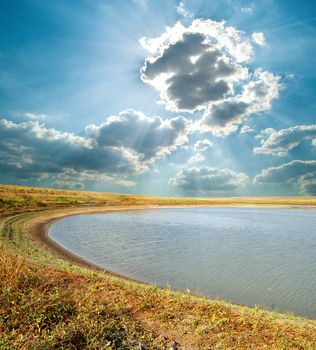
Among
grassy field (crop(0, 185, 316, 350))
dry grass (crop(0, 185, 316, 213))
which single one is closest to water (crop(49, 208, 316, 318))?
grassy field (crop(0, 185, 316, 350))

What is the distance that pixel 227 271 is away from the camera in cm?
1717

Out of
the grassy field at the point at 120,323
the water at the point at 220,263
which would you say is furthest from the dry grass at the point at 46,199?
the grassy field at the point at 120,323

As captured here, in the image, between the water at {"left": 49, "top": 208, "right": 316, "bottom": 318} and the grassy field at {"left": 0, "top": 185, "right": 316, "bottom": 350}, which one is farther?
the water at {"left": 49, "top": 208, "right": 316, "bottom": 318}

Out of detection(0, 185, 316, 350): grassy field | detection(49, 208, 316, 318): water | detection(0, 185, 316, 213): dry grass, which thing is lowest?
detection(49, 208, 316, 318): water

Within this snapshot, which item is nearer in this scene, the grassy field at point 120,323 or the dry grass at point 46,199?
the grassy field at point 120,323

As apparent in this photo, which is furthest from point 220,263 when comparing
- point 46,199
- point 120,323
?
point 46,199

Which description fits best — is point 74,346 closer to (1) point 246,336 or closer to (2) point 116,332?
(2) point 116,332

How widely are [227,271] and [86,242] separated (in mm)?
13589

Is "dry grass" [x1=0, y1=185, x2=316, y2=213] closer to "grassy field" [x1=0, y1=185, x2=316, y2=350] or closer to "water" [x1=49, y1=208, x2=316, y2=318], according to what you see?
"water" [x1=49, y1=208, x2=316, y2=318]

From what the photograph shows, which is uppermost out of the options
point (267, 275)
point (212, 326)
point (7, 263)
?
point (7, 263)

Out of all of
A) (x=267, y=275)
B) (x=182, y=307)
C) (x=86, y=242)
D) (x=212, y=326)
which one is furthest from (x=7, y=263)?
(x=86, y=242)

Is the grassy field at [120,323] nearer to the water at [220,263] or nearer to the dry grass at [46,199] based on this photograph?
the water at [220,263]

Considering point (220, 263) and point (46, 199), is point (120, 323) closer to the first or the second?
point (220, 263)

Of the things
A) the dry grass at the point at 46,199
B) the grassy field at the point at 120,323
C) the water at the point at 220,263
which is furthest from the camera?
the dry grass at the point at 46,199
